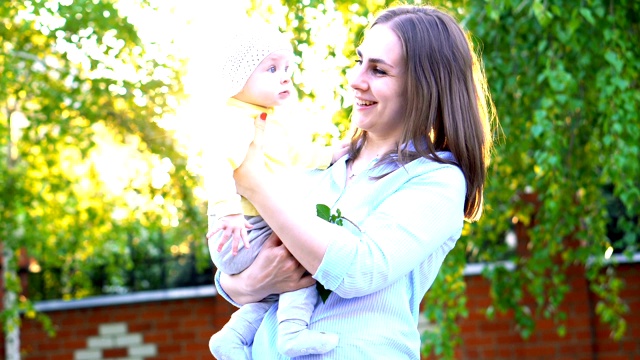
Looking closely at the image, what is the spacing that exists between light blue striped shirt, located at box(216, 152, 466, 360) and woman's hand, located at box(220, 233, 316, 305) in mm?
64

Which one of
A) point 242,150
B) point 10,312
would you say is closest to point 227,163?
point 242,150

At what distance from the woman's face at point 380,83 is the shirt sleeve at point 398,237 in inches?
5.7

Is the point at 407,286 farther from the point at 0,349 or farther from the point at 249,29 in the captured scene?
the point at 0,349

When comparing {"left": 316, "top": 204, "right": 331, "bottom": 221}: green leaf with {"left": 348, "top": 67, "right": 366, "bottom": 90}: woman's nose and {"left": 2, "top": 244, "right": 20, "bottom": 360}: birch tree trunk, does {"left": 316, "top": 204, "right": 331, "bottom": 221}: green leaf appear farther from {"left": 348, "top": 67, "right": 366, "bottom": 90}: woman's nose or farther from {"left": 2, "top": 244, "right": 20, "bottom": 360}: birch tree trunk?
{"left": 2, "top": 244, "right": 20, "bottom": 360}: birch tree trunk

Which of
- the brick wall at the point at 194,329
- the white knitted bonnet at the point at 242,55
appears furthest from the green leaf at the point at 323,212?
the brick wall at the point at 194,329

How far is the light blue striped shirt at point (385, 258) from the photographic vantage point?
67.1 inches

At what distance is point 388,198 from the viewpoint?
1792mm

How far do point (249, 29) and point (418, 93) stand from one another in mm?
324

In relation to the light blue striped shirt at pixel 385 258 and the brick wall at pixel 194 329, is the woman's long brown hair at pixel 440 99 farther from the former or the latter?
the brick wall at pixel 194 329

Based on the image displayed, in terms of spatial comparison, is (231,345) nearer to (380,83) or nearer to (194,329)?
(380,83)

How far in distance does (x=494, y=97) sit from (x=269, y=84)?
2497 millimetres

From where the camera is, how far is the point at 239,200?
179 cm

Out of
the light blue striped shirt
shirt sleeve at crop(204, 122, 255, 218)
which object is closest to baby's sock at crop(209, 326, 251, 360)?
the light blue striped shirt

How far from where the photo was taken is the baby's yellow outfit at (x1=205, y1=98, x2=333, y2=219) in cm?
178
